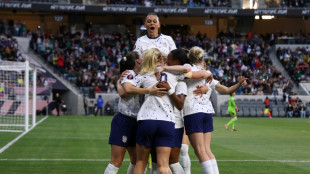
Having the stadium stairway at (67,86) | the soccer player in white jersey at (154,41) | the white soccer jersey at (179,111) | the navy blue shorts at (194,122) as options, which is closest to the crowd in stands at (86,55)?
the stadium stairway at (67,86)

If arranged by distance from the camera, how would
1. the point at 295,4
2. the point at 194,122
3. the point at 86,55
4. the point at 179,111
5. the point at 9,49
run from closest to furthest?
the point at 179,111 < the point at 194,122 < the point at 9,49 < the point at 86,55 < the point at 295,4

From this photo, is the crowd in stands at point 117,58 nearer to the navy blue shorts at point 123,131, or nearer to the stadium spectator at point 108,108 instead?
the stadium spectator at point 108,108

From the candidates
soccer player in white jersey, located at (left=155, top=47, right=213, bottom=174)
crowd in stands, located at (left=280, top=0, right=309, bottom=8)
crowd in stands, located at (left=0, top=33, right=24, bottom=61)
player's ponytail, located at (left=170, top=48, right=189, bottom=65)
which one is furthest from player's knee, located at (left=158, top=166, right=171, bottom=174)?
crowd in stands, located at (left=280, top=0, right=309, bottom=8)

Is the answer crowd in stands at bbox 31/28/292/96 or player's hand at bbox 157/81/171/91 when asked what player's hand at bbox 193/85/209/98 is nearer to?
player's hand at bbox 157/81/171/91

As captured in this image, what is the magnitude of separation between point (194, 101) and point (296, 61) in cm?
4803

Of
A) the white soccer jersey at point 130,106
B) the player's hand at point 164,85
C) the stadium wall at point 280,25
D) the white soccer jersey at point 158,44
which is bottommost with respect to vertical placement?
the white soccer jersey at point 130,106

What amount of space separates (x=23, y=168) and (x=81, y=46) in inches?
1729

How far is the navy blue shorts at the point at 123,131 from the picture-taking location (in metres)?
9.18

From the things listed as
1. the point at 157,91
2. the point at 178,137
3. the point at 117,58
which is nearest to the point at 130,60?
the point at 157,91

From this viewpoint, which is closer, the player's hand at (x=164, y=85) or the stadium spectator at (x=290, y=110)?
the player's hand at (x=164, y=85)

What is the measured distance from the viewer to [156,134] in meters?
8.52

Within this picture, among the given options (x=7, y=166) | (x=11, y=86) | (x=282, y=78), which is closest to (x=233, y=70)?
(x=282, y=78)

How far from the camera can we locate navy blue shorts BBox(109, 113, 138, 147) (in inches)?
361

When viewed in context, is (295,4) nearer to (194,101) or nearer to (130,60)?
(194,101)
